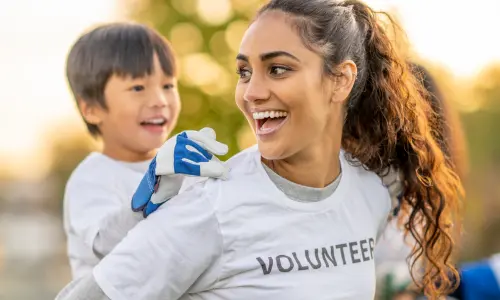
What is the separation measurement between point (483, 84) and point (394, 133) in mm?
14620

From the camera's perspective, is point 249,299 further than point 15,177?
No

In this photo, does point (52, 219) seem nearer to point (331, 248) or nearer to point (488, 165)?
point (488, 165)

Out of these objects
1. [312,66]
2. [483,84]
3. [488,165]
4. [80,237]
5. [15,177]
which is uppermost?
[312,66]

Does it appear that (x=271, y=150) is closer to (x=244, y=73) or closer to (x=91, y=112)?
(x=244, y=73)

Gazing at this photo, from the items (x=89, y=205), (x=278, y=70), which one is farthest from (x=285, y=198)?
(x=89, y=205)

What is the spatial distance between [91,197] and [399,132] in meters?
1.03

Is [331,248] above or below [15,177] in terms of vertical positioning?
above

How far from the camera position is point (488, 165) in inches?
709

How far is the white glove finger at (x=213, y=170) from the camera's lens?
238 cm

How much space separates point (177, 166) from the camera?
238 cm

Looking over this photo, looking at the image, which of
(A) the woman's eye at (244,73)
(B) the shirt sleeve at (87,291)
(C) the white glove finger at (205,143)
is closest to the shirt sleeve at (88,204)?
(B) the shirt sleeve at (87,291)

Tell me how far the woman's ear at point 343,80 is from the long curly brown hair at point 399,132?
0.12ft

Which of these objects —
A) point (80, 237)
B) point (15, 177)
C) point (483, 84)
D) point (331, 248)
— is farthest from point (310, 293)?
point (15, 177)

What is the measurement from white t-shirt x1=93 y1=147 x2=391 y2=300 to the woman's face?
0.13 metres
